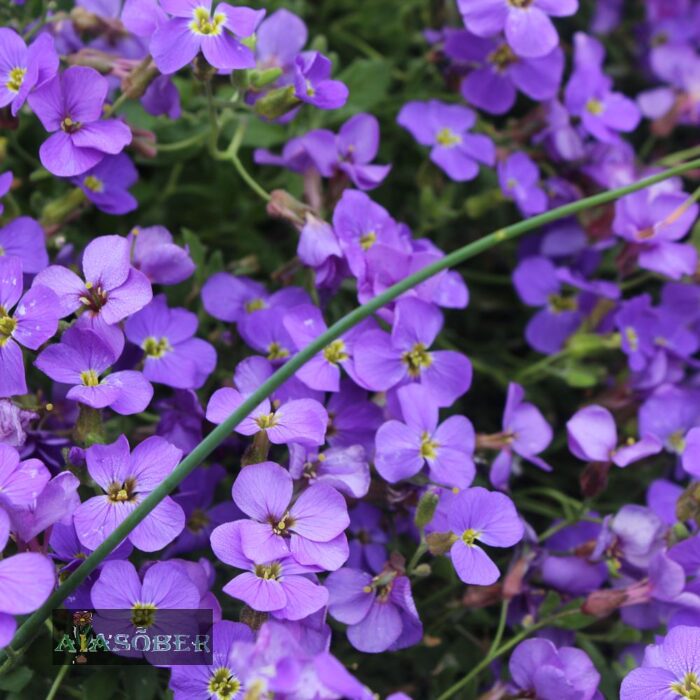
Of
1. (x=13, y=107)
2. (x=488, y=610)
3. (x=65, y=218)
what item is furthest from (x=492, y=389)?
(x=13, y=107)

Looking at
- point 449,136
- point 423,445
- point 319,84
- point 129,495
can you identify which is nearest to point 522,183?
point 449,136

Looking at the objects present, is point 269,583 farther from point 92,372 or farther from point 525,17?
point 525,17

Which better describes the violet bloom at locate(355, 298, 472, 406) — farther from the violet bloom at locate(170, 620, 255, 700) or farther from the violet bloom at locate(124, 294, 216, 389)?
the violet bloom at locate(170, 620, 255, 700)

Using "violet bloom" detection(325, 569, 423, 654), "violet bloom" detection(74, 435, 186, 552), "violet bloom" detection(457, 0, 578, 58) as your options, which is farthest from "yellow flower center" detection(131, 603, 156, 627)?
"violet bloom" detection(457, 0, 578, 58)

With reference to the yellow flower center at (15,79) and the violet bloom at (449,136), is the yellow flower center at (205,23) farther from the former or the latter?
the violet bloom at (449,136)

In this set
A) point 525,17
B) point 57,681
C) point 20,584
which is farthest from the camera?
point 525,17

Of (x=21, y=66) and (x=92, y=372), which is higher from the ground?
(x=21, y=66)

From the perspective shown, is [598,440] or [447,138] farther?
[447,138]

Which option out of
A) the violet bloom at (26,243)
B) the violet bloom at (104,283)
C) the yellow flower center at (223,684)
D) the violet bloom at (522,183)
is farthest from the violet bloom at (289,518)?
the violet bloom at (522,183)
